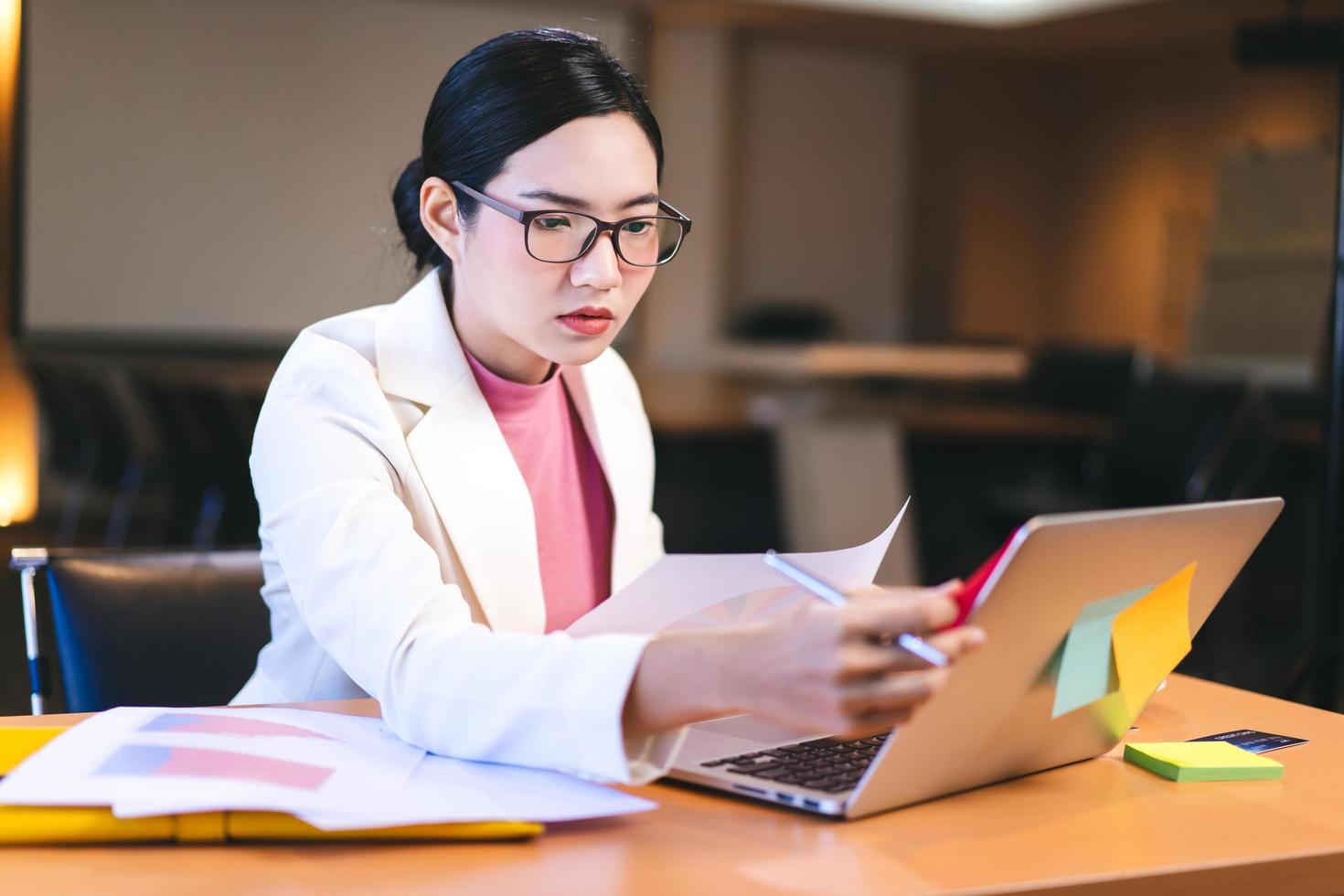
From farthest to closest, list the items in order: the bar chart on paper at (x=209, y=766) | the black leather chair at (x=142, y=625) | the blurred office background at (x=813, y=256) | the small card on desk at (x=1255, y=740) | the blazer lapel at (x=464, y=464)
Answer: the blurred office background at (x=813, y=256)
the black leather chair at (x=142, y=625)
the blazer lapel at (x=464, y=464)
the small card on desk at (x=1255, y=740)
the bar chart on paper at (x=209, y=766)

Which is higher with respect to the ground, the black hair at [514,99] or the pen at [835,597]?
the black hair at [514,99]

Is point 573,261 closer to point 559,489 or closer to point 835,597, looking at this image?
point 559,489

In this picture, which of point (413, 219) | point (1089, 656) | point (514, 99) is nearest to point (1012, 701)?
point (1089, 656)

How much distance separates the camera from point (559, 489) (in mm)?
1463

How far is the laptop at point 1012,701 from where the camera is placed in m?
0.82

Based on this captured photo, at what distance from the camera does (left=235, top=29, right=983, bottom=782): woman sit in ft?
2.82

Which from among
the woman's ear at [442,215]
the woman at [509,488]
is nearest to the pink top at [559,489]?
the woman at [509,488]

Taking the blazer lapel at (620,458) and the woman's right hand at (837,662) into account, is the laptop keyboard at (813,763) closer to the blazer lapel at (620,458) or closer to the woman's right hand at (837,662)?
the woman's right hand at (837,662)

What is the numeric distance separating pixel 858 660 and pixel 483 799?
0.88ft

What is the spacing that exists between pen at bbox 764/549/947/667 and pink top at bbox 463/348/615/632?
55 cm

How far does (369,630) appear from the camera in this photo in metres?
1.02

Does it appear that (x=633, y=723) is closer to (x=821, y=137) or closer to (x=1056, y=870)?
(x=1056, y=870)

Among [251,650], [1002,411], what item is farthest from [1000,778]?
[1002,411]

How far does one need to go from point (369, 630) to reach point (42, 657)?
0.56 meters
